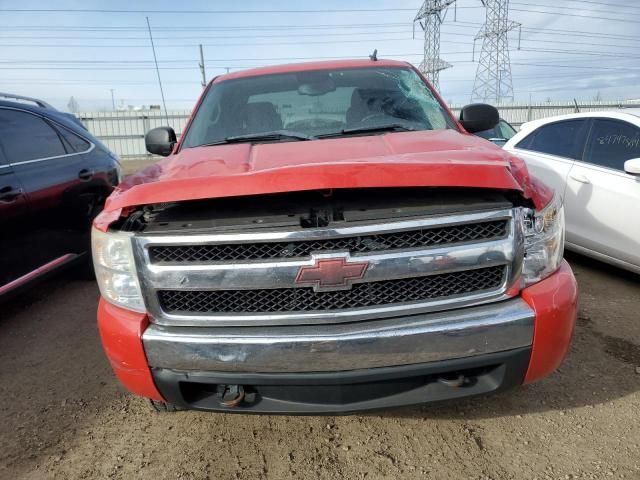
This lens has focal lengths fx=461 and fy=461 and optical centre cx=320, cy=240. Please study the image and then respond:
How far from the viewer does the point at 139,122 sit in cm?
2142

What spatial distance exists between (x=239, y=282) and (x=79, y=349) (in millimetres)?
2126

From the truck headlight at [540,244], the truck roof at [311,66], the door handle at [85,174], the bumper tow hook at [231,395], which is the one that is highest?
the truck roof at [311,66]

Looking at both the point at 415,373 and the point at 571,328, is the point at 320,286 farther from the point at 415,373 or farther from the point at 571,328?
the point at 571,328

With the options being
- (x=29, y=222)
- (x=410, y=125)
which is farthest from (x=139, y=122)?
(x=410, y=125)

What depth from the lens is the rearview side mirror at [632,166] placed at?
11.5ft

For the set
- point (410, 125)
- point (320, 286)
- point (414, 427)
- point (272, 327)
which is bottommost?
point (414, 427)

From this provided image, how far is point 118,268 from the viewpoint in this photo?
1.82 metres

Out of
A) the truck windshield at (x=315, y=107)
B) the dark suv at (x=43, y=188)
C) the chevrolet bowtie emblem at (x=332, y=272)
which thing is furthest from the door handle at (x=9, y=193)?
the chevrolet bowtie emblem at (x=332, y=272)

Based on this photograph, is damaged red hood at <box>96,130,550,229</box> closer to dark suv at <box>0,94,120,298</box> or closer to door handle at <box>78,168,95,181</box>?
dark suv at <box>0,94,120,298</box>

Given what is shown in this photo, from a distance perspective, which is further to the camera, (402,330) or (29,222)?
(29,222)

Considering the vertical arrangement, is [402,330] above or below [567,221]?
above

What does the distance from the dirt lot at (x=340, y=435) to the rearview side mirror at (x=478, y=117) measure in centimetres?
160

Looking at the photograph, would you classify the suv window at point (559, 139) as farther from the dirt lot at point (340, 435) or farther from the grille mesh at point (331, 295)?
the grille mesh at point (331, 295)

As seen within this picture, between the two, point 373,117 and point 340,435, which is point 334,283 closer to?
point 340,435
